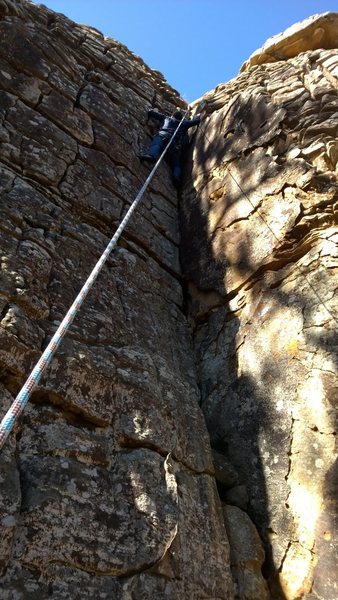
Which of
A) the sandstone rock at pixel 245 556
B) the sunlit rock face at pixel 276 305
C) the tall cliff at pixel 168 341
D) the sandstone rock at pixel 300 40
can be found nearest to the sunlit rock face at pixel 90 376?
the tall cliff at pixel 168 341

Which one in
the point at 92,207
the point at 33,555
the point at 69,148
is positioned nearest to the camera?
the point at 33,555

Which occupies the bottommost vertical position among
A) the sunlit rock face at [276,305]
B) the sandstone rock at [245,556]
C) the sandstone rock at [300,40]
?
the sandstone rock at [245,556]

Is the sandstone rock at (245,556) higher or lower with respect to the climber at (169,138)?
lower

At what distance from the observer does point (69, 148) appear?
5.50m

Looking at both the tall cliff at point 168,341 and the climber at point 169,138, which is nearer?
the tall cliff at point 168,341

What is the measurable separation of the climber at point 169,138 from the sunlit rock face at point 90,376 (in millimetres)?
681

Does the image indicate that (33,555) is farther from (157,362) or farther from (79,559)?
(157,362)

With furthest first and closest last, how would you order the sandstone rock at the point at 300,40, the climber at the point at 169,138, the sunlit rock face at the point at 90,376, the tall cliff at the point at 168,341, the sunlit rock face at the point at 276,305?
the sandstone rock at the point at 300,40, the climber at the point at 169,138, the sunlit rock face at the point at 276,305, the tall cliff at the point at 168,341, the sunlit rock face at the point at 90,376

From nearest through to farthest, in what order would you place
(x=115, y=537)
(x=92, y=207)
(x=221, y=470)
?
(x=115, y=537) → (x=221, y=470) → (x=92, y=207)

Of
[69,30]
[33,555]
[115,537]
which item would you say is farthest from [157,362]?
[69,30]

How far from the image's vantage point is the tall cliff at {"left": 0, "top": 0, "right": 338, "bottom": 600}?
9.16 feet

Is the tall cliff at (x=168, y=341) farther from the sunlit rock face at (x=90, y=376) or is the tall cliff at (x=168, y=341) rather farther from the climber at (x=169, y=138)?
the climber at (x=169, y=138)

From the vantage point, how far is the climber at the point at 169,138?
702 centimetres

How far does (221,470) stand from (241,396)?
69cm
